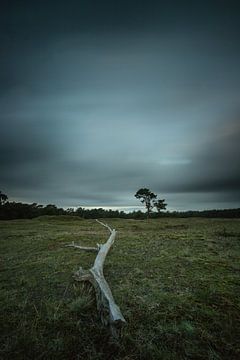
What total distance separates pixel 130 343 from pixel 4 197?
9633 centimetres

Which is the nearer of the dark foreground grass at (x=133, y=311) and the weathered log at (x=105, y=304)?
the dark foreground grass at (x=133, y=311)

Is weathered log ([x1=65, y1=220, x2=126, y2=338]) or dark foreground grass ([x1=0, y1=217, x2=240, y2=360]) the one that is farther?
weathered log ([x1=65, y1=220, x2=126, y2=338])

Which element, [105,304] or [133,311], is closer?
[105,304]

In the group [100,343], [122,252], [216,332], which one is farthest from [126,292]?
[122,252]

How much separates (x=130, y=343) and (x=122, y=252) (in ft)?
27.0

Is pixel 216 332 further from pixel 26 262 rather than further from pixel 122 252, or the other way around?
pixel 26 262

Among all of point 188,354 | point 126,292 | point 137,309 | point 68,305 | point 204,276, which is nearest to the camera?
point 188,354

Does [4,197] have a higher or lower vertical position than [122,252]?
higher

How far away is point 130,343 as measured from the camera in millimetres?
4773

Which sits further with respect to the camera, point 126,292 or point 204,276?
point 204,276

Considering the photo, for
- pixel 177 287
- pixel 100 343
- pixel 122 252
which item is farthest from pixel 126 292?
pixel 122 252

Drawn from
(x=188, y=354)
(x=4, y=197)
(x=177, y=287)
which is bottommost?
(x=188, y=354)

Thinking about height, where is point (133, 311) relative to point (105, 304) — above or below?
below

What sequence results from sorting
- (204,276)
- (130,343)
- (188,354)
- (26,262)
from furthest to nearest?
(26,262), (204,276), (130,343), (188,354)
